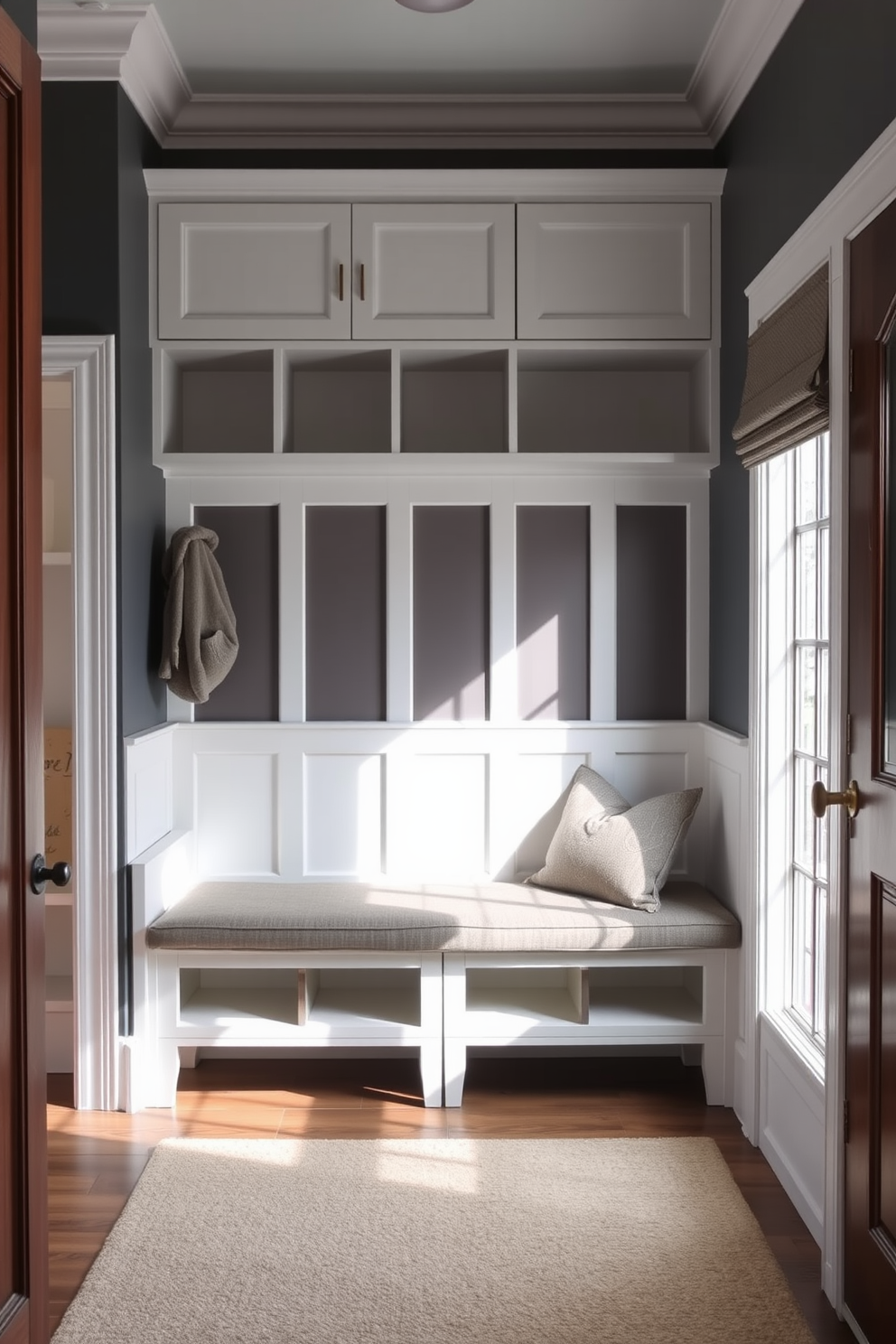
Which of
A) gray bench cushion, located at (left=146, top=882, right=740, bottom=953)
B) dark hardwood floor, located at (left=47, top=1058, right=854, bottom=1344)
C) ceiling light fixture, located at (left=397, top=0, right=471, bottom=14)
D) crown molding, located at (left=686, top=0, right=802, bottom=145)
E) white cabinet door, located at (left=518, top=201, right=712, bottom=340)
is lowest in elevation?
dark hardwood floor, located at (left=47, top=1058, right=854, bottom=1344)

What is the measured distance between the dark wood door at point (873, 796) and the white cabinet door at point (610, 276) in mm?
1317

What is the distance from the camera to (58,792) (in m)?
3.52

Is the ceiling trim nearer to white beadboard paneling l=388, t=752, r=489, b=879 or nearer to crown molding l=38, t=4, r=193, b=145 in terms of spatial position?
crown molding l=38, t=4, r=193, b=145

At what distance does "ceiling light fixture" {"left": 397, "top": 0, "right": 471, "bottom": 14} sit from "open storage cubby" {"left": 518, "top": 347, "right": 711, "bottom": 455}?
110 cm

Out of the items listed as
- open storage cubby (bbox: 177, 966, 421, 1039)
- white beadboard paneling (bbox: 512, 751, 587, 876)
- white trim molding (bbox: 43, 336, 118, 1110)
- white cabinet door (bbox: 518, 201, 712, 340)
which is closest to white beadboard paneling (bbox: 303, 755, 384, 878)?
open storage cubby (bbox: 177, 966, 421, 1039)

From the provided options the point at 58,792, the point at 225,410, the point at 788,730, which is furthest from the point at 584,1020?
the point at 225,410

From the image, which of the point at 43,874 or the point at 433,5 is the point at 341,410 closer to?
the point at 433,5

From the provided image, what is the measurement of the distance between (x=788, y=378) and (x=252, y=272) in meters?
1.75

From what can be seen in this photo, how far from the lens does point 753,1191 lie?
2.64 m

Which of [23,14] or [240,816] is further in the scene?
[240,816]

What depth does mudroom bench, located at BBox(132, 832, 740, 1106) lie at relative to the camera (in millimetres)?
3104

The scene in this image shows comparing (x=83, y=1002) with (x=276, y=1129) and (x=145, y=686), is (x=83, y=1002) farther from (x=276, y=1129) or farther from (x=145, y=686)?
(x=145, y=686)

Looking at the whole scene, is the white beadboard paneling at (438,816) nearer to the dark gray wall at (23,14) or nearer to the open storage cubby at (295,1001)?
the open storage cubby at (295,1001)

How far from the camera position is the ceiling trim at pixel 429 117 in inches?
127
